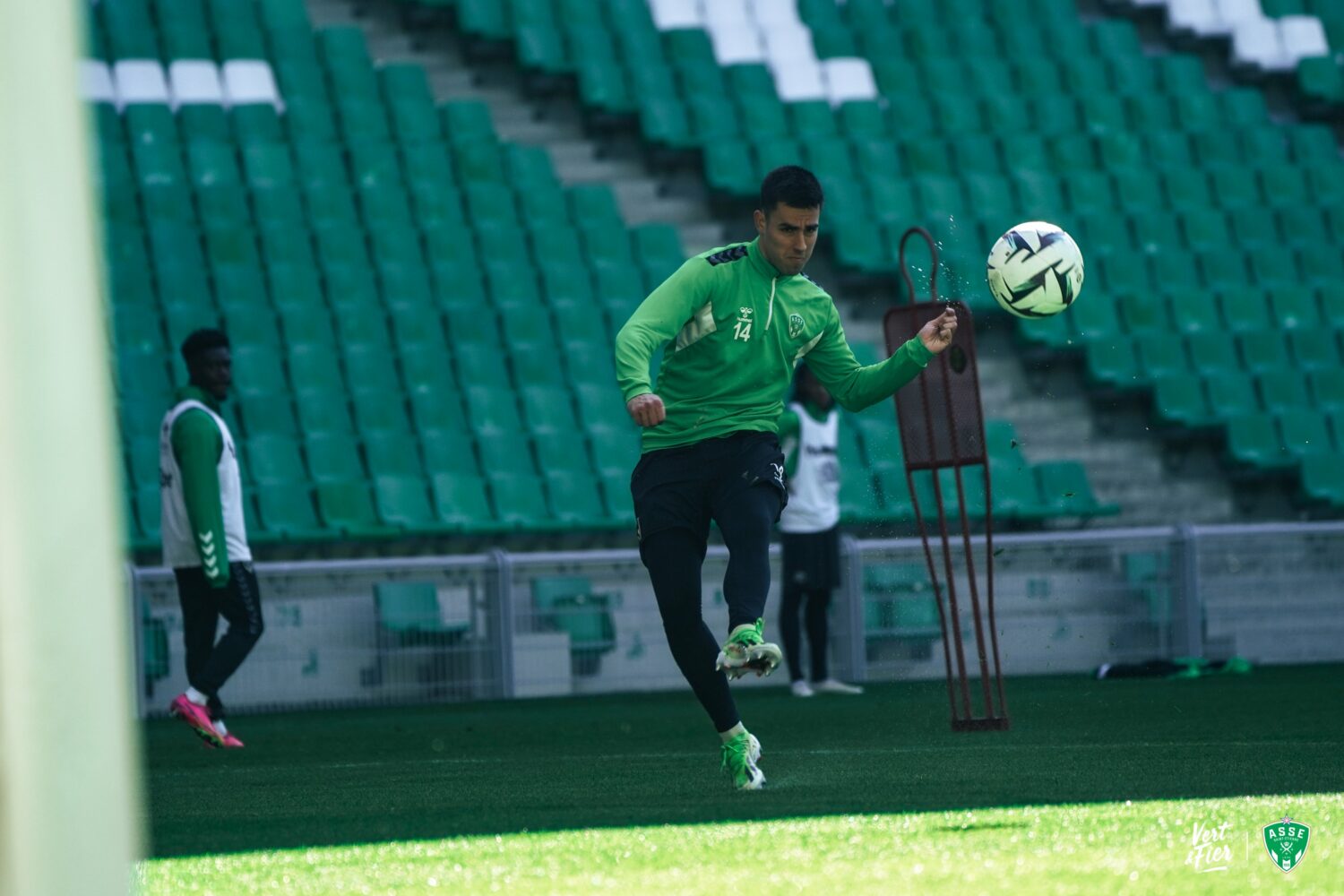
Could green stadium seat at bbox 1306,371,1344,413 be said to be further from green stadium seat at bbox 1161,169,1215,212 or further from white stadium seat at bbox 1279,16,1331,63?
white stadium seat at bbox 1279,16,1331,63

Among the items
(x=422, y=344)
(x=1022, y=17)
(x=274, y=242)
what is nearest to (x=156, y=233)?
(x=274, y=242)

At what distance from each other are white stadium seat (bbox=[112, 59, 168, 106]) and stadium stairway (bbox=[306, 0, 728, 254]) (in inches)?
61.3

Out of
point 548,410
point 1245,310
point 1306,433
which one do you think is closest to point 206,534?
point 548,410

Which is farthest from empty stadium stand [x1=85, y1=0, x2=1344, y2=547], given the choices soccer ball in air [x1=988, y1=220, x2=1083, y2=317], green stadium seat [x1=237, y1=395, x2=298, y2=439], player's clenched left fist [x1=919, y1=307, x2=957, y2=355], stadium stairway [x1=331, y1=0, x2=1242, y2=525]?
player's clenched left fist [x1=919, y1=307, x2=957, y2=355]

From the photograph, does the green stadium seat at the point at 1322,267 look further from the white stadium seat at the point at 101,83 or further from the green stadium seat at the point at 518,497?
the white stadium seat at the point at 101,83

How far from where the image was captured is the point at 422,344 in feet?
46.2

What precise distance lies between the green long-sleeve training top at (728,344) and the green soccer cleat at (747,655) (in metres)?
0.80

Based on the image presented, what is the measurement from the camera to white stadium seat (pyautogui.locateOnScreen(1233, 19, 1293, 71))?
58.1ft

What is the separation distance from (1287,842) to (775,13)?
14.1 metres

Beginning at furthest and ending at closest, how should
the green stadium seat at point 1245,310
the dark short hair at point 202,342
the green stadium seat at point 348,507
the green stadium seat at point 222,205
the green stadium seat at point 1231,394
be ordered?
the green stadium seat at point 1245,310 → the green stadium seat at point 1231,394 → the green stadium seat at point 222,205 → the green stadium seat at point 348,507 → the dark short hair at point 202,342

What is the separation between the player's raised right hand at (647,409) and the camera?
5395 millimetres

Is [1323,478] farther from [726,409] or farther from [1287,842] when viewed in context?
[1287,842]

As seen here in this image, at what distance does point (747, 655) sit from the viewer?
214 inches

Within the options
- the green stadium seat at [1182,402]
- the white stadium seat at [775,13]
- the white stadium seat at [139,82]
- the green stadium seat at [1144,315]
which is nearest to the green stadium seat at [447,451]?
the white stadium seat at [139,82]
